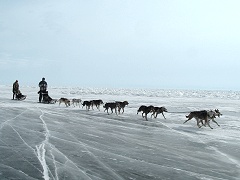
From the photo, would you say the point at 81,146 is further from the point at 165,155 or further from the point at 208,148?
the point at 208,148

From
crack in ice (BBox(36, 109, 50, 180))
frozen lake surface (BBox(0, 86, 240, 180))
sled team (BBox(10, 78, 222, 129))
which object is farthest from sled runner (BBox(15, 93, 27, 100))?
crack in ice (BBox(36, 109, 50, 180))

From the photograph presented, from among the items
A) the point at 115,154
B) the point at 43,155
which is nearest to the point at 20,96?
the point at 43,155

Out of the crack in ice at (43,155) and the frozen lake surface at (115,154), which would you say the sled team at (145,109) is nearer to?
the frozen lake surface at (115,154)

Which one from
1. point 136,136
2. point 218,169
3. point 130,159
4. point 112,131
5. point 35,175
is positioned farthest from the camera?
point 112,131

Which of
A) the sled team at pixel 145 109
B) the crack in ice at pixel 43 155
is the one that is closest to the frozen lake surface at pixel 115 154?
the crack in ice at pixel 43 155

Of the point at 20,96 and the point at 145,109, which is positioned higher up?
the point at 20,96

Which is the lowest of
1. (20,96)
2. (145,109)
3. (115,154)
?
(115,154)

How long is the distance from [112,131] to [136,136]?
117cm

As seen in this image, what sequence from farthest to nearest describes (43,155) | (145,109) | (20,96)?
(20,96) < (145,109) < (43,155)

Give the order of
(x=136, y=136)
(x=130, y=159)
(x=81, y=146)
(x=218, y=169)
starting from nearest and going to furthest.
A: 1. (x=218, y=169)
2. (x=130, y=159)
3. (x=81, y=146)
4. (x=136, y=136)

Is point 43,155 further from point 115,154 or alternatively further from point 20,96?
point 20,96

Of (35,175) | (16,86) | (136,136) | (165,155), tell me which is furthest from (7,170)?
(16,86)

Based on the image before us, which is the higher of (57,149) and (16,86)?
(16,86)

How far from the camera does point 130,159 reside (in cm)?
600
